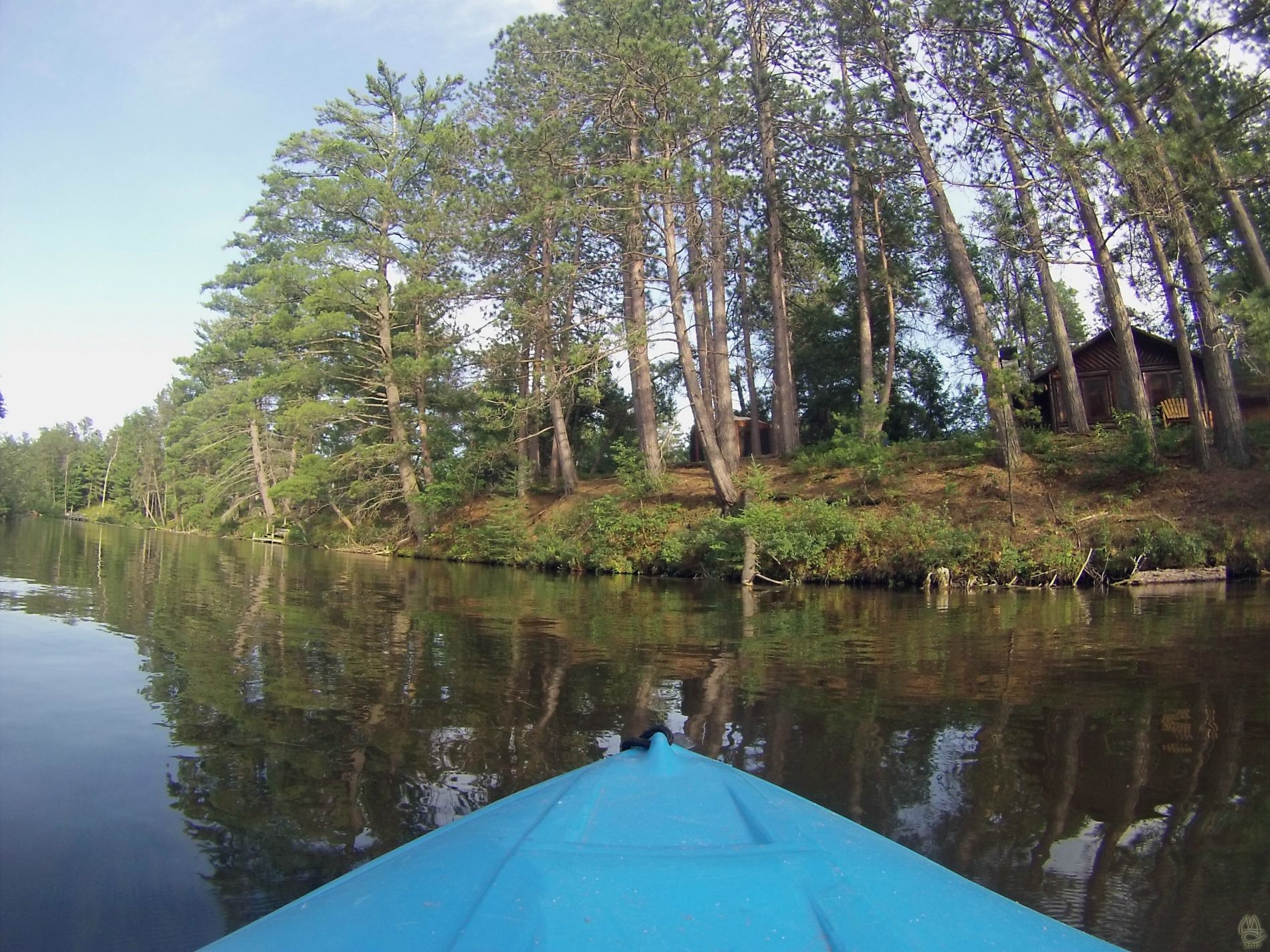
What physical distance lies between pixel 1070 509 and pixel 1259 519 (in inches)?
126

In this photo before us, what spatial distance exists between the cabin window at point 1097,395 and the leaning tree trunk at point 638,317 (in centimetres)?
1433

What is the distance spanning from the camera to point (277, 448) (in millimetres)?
48125

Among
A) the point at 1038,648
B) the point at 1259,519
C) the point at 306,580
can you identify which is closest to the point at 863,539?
the point at 1259,519

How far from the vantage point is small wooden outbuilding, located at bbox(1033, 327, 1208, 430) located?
2752 cm

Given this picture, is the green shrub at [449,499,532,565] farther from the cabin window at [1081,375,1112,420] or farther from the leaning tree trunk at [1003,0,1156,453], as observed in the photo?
the cabin window at [1081,375,1112,420]

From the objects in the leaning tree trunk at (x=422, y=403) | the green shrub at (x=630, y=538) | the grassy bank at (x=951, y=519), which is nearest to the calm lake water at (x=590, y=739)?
the grassy bank at (x=951, y=519)

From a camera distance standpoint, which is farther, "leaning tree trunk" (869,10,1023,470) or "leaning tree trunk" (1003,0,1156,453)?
"leaning tree trunk" (869,10,1023,470)

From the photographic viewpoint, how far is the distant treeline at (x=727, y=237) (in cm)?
1554

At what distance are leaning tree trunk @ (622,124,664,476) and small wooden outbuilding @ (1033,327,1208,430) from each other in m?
11.9

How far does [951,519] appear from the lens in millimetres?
19016

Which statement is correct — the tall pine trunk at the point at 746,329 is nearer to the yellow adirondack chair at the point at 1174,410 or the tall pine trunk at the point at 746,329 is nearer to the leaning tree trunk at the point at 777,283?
the leaning tree trunk at the point at 777,283

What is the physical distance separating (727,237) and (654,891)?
80.0 ft

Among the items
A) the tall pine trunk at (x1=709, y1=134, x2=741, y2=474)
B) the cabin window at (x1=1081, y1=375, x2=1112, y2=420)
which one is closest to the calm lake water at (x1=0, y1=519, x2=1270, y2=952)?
the tall pine trunk at (x1=709, y1=134, x2=741, y2=474)

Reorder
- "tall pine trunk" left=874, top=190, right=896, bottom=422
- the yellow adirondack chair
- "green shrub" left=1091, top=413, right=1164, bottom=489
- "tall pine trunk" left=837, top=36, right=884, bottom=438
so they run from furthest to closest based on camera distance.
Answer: "tall pine trunk" left=874, top=190, right=896, bottom=422 < the yellow adirondack chair < "tall pine trunk" left=837, top=36, right=884, bottom=438 < "green shrub" left=1091, top=413, right=1164, bottom=489
